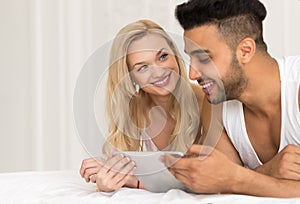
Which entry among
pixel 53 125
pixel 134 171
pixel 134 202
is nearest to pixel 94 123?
pixel 134 171

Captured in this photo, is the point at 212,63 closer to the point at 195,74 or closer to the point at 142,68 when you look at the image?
the point at 195,74

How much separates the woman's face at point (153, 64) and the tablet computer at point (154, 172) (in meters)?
0.26

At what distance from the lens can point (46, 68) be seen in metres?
3.14

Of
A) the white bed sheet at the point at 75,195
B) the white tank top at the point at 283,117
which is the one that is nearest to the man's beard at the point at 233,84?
the white tank top at the point at 283,117

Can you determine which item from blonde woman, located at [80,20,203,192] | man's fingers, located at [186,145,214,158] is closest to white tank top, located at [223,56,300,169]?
blonde woman, located at [80,20,203,192]

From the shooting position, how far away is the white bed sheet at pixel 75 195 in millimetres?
1279

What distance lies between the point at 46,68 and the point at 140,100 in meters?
1.44

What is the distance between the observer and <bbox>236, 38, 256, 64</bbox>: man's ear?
63.6 inches

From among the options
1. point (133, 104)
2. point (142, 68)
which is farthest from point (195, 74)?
point (133, 104)

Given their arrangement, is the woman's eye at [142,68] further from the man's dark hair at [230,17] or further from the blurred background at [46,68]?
the blurred background at [46,68]

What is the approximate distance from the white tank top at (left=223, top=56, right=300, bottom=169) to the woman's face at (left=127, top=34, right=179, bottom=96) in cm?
20

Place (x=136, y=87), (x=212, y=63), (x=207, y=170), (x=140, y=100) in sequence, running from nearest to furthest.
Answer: (x=207, y=170) → (x=212, y=63) → (x=136, y=87) → (x=140, y=100)

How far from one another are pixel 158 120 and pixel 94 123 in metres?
0.39

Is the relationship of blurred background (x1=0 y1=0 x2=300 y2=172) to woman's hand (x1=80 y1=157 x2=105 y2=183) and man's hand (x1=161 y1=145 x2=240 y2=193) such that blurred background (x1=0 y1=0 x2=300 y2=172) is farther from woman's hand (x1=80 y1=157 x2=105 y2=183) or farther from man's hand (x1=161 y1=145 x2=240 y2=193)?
man's hand (x1=161 y1=145 x2=240 y2=193)
